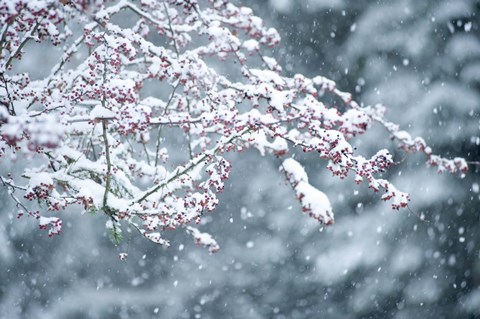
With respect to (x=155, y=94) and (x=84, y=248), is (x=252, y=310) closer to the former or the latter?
(x=84, y=248)

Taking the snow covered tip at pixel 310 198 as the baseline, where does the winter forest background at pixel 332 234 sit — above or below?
above

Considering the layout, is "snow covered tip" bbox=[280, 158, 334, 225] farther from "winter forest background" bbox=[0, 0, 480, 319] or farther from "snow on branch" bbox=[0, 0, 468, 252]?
"winter forest background" bbox=[0, 0, 480, 319]

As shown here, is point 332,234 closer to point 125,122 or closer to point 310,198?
point 310,198

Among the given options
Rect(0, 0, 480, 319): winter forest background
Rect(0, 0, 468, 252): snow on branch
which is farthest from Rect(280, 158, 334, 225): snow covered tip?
Rect(0, 0, 480, 319): winter forest background

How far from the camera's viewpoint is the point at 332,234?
10938mm

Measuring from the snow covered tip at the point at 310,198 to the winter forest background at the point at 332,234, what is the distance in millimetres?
6561

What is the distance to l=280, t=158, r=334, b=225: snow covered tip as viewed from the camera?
3152mm

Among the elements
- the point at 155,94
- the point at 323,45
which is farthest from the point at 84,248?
the point at 323,45

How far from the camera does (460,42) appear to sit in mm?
9180

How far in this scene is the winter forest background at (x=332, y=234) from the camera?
948cm

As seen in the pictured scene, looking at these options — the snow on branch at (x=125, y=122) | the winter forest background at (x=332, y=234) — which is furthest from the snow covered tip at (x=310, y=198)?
the winter forest background at (x=332, y=234)

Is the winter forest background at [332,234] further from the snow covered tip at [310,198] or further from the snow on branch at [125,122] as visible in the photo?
the snow covered tip at [310,198]

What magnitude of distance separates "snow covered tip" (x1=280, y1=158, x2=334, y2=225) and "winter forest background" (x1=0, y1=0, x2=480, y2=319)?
21.5 ft

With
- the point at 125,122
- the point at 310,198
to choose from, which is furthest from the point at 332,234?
the point at 125,122
